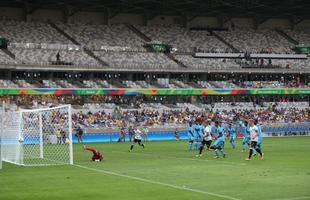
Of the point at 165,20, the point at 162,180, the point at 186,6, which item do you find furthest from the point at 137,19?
the point at 162,180

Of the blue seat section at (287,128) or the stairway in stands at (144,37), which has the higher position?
the stairway in stands at (144,37)

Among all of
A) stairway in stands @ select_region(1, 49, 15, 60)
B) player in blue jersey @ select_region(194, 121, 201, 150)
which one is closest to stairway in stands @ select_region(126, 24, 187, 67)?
stairway in stands @ select_region(1, 49, 15, 60)

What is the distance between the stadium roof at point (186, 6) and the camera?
84688 millimetres

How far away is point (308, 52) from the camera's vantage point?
92562 millimetres

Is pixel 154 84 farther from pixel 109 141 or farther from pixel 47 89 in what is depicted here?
pixel 109 141

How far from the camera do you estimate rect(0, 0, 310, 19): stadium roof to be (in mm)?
84688

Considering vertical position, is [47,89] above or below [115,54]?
below

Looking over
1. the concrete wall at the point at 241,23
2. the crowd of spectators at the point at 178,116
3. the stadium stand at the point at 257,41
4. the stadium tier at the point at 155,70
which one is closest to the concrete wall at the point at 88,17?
the stadium tier at the point at 155,70

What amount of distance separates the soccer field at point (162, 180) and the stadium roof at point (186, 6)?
187 ft

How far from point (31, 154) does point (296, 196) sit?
21.4 m

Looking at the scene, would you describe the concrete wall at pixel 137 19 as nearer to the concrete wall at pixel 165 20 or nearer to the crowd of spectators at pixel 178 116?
the concrete wall at pixel 165 20

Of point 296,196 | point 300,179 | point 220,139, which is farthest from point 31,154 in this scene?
point 296,196

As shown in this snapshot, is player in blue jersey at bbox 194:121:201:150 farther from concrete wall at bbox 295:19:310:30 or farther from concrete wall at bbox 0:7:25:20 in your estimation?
concrete wall at bbox 295:19:310:30

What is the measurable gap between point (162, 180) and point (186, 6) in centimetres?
6935
